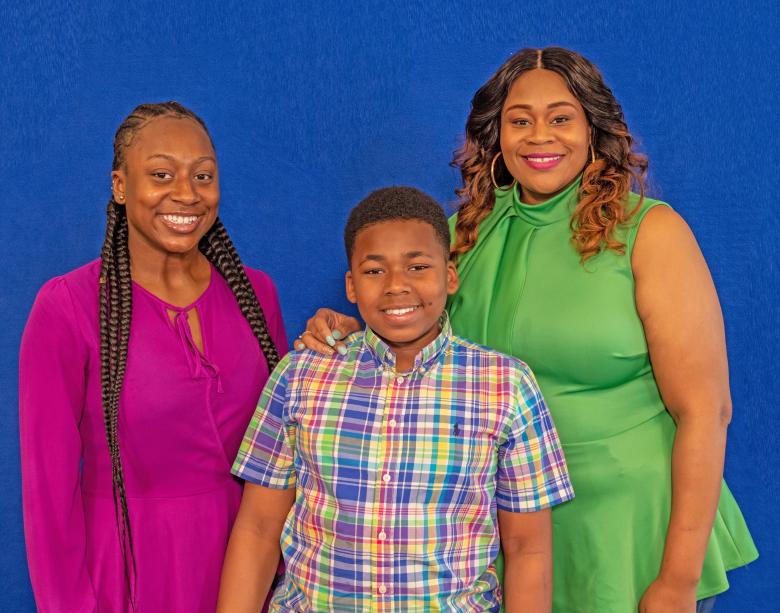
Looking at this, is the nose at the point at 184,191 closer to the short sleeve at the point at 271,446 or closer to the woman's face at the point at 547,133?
the short sleeve at the point at 271,446

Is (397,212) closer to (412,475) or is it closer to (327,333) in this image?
(327,333)

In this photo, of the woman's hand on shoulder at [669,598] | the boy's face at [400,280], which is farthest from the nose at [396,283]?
the woman's hand on shoulder at [669,598]

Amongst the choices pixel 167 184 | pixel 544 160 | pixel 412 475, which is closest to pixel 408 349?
pixel 412 475

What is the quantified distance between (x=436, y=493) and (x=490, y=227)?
0.66 m

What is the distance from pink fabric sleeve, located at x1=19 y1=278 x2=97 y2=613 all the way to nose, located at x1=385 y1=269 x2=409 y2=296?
2.02 ft

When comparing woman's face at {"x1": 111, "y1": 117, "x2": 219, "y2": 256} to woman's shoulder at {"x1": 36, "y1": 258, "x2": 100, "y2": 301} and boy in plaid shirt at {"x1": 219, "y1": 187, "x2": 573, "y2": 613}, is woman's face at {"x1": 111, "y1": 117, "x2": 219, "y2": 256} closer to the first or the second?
woman's shoulder at {"x1": 36, "y1": 258, "x2": 100, "y2": 301}

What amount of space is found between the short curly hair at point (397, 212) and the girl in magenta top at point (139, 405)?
34cm

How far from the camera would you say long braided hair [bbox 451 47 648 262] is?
1722mm

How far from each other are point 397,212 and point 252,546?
705 millimetres

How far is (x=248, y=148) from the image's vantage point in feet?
8.43

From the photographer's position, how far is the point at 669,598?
1658 mm

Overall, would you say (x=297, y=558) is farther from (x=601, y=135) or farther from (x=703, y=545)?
(x=601, y=135)

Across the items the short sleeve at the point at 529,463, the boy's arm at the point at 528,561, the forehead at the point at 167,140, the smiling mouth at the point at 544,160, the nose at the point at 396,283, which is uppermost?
the forehead at the point at 167,140

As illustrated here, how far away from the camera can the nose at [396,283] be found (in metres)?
1.60
